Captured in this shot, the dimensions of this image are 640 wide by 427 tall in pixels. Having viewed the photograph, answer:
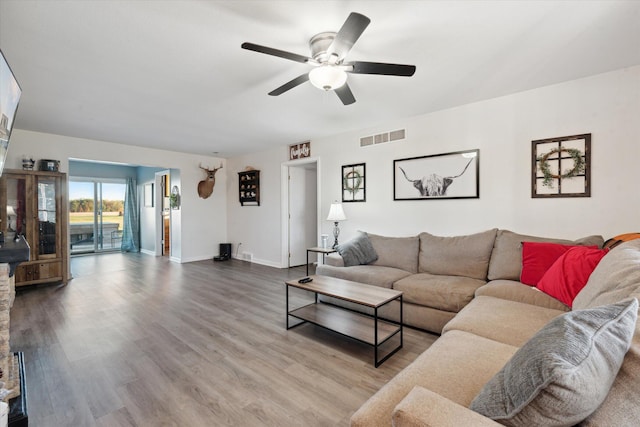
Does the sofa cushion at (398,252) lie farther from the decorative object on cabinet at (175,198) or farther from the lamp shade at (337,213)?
the decorative object on cabinet at (175,198)

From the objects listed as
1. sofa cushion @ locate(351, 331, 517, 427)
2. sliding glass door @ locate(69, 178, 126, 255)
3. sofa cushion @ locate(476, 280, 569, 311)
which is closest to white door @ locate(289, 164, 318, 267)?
sofa cushion @ locate(476, 280, 569, 311)

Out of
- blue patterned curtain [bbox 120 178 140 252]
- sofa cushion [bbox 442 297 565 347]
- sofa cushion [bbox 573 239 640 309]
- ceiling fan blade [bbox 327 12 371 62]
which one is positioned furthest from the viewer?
blue patterned curtain [bbox 120 178 140 252]

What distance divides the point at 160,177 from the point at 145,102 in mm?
4422

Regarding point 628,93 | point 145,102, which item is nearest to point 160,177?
point 145,102

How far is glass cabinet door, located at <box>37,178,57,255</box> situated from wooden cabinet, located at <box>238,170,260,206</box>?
3183 mm

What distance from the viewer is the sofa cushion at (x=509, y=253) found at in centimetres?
277

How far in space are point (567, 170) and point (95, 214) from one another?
32.1 feet

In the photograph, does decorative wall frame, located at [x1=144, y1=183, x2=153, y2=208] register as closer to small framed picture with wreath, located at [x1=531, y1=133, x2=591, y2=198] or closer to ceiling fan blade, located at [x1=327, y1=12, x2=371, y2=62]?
ceiling fan blade, located at [x1=327, y1=12, x2=371, y2=62]

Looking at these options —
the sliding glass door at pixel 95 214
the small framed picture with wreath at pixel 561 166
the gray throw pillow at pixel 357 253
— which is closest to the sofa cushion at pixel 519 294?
the small framed picture with wreath at pixel 561 166

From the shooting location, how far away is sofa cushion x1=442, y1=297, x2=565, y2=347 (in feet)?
5.59

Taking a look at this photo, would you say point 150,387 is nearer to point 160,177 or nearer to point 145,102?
point 145,102

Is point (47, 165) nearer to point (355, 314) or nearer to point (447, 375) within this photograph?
point (355, 314)

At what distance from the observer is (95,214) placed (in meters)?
7.71

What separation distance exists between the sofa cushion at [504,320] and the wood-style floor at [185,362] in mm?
647
